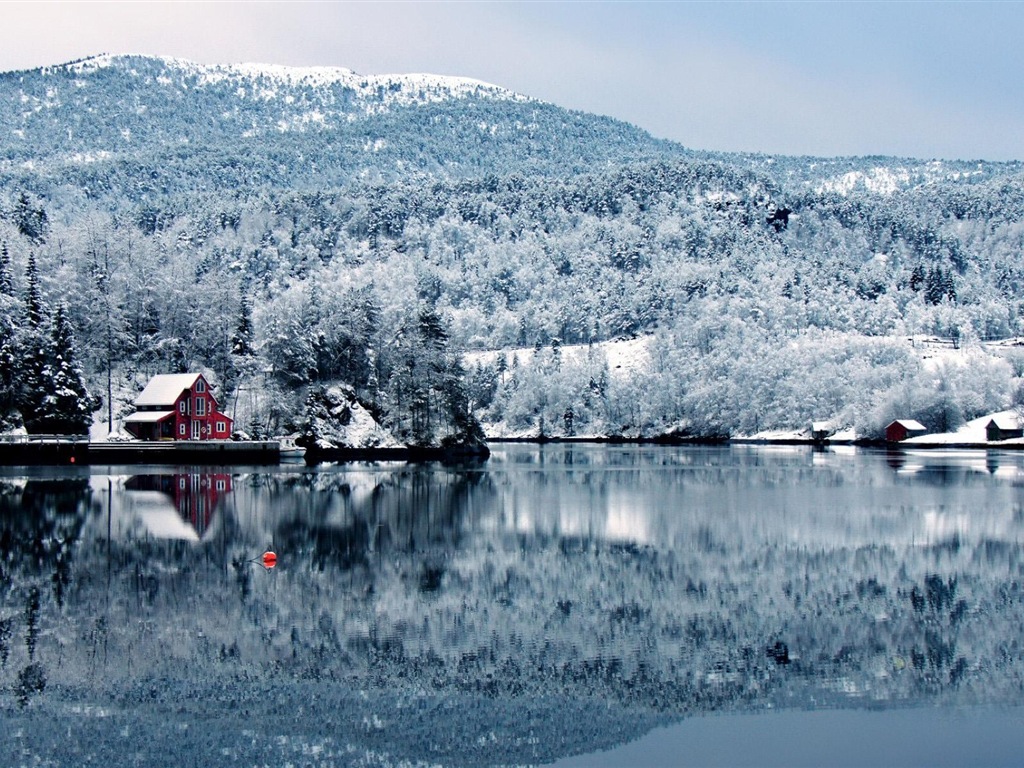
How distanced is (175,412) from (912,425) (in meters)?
85.6

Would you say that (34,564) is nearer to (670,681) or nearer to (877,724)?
(670,681)

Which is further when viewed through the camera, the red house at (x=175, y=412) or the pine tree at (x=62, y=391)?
the red house at (x=175, y=412)

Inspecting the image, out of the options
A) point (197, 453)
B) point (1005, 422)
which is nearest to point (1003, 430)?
point (1005, 422)

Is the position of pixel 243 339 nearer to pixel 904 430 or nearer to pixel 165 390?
pixel 165 390

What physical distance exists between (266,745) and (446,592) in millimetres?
11592

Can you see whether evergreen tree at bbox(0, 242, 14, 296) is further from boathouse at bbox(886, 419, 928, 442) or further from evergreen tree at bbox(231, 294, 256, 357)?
boathouse at bbox(886, 419, 928, 442)

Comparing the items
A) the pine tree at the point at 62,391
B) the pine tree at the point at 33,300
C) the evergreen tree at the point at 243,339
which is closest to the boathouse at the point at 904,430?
the evergreen tree at the point at 243,339

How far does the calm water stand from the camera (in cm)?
1841

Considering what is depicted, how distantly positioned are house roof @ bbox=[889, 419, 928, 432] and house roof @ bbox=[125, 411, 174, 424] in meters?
84.7

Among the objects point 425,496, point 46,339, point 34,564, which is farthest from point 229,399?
point 34,564

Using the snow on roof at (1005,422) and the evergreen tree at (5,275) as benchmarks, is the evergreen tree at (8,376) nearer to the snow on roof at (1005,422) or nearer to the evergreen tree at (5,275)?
the evergreen tree at (5,275)

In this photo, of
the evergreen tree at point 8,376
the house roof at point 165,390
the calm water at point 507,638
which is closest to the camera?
the calm water at point 507,638

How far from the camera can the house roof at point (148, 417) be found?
95.2m

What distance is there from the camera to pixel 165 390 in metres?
96.8
